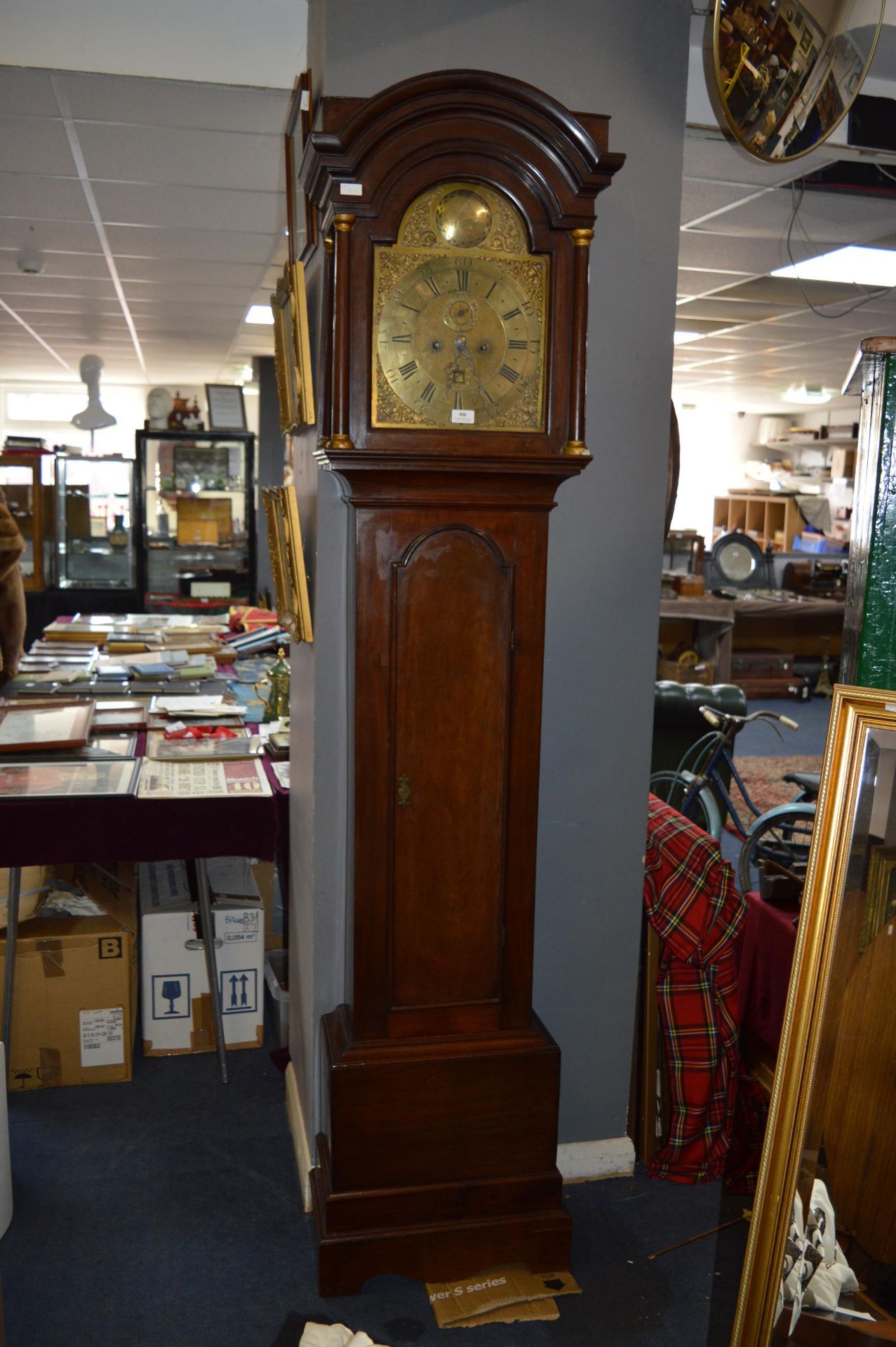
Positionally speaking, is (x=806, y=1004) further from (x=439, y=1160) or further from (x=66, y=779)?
(x=66, y=779)

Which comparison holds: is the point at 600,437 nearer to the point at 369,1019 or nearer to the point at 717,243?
the point at 369,1019

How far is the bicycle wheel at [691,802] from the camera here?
4412 millimetres

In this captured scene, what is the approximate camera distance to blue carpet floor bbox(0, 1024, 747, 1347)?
2.13 m

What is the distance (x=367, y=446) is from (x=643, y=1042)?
5.38 feet

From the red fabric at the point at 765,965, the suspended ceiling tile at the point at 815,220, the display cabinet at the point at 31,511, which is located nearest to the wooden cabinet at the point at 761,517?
the suspended ceiling tile at the point at 815,220

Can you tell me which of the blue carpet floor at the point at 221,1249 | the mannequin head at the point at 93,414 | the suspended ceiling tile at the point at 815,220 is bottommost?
the blue carpet floor at the point at 221,1249

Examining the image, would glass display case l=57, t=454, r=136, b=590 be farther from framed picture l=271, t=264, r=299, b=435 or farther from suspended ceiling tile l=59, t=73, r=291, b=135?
framed picture l=271, t=264, r=299, b=435

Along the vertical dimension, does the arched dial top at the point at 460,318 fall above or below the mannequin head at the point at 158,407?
below

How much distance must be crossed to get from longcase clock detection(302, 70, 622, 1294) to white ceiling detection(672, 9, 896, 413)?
1.58 metres

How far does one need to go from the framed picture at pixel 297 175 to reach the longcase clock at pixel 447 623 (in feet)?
0.41

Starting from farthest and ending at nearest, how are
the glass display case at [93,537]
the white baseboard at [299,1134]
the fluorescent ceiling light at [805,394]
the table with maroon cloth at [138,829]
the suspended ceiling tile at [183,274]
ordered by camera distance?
the fluorescent ceiling light at [805,394] < the glass display case at [93,537] < the suspended ceiling tile at [183,274] < the table with maroon cloth at [138,829] < the white baseboard at [299,1134]

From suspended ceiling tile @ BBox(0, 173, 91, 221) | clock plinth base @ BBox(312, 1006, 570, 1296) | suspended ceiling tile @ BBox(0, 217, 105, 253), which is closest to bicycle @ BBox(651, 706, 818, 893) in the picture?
clock plinth base @ BBox(312, 1006, 570, 1296)

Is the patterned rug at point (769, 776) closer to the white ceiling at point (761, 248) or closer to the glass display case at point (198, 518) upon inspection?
the white ceiling at point (761, 248)

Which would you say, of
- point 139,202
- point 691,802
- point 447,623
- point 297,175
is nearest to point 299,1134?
point 447,623
